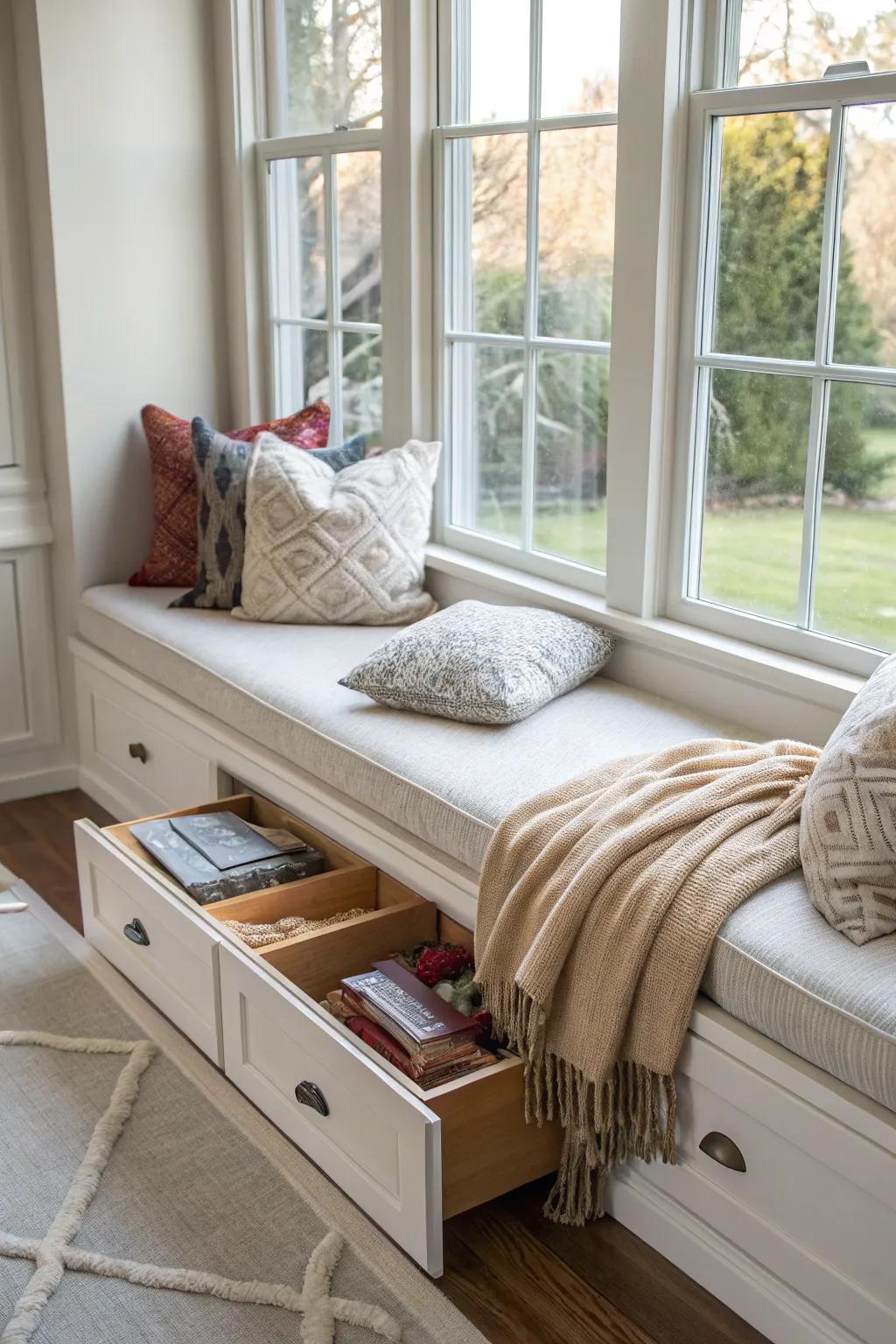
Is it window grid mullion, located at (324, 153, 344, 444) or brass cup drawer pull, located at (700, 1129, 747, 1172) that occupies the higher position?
window grid mullion, located at (324, 153, 344, 444)

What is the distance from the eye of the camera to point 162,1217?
1984 millimetres

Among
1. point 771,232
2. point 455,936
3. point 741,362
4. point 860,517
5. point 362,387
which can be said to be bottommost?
point 455,936

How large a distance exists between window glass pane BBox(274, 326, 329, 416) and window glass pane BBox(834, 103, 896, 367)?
64.4 inches

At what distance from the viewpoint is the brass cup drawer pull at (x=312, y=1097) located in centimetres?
197

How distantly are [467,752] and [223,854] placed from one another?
0.51 meters

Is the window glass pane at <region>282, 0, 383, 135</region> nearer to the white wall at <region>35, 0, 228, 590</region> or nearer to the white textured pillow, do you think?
the white wall at <region>35, 0, 228, 590</region>

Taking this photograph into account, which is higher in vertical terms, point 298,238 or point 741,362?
point 298,238

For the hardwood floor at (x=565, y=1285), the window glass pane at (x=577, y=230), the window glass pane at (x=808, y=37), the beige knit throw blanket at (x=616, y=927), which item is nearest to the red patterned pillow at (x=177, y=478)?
the window glass pane at (x=577, y=230)

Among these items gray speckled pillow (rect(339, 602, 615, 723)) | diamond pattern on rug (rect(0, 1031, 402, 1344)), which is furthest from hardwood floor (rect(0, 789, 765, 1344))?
gray speckled pillow (rect(339, 602, 615, 723))

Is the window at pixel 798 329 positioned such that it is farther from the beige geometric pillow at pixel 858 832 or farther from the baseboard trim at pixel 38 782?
the baseboard trim at pixel 38 782

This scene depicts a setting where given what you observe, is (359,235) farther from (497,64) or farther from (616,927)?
(616,927)

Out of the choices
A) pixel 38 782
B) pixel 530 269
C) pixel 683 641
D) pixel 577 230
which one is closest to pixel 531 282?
pixel 530 269

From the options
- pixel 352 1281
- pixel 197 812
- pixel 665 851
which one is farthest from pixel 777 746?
pixel 197 812

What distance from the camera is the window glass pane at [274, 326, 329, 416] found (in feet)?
11.6
